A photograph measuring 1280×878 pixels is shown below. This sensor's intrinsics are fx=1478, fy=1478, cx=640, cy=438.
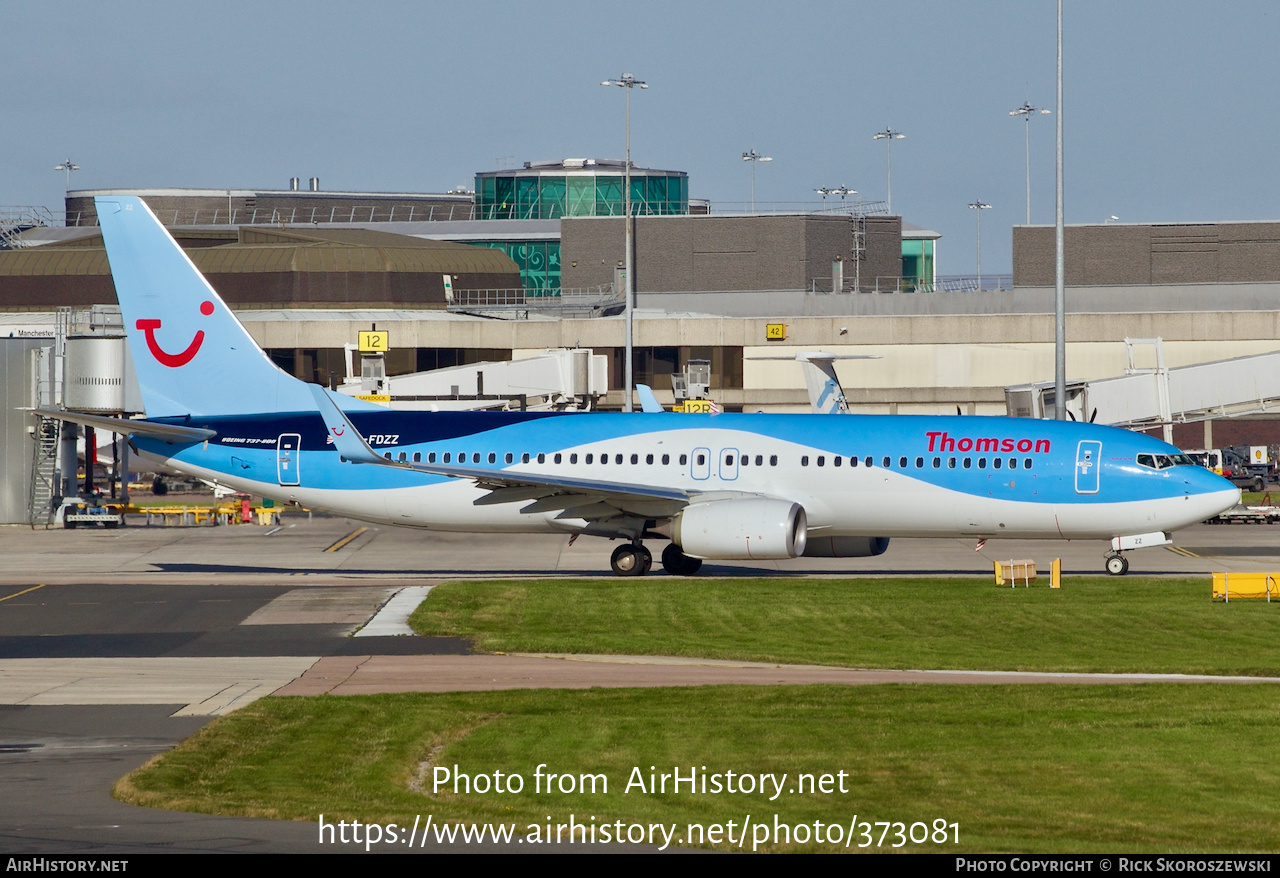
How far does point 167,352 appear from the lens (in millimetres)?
39312

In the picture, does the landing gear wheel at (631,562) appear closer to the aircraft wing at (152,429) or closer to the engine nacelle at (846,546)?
the engine nacelle at (846,546)

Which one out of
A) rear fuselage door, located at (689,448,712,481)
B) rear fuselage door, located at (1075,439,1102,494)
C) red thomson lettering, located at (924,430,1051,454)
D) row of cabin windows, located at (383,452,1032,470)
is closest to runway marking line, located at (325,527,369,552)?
row of cabin windows, located at (383,452,1032,470)

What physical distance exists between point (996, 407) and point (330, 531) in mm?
44096

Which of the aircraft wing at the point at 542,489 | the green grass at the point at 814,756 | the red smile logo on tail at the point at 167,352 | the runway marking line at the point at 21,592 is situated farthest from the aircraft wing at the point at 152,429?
the green grass at the point at 814,756

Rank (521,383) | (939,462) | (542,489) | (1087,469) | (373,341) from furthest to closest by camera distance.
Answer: (521,383)
(373,341)
(542,489)
(939,462)
(1087,469)

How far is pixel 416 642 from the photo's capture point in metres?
26.2

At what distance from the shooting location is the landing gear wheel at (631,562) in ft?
123

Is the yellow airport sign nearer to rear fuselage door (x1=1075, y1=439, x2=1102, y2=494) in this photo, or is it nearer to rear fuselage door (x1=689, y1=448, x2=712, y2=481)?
rear fuselage door (x1=689, y1=448, x2=712, y2=481)

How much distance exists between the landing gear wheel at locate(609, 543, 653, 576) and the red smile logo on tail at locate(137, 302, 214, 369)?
12480 mm

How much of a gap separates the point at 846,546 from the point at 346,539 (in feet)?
65.4

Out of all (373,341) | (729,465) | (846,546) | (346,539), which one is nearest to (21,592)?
(729,465)

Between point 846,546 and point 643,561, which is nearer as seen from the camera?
point 643,561

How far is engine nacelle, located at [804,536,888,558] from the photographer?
3847 centimetres

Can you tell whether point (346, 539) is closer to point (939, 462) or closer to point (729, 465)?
point (729, 465)
